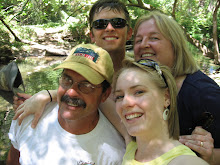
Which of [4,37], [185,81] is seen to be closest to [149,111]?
[185,81]

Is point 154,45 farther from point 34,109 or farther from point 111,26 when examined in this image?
point 34,109

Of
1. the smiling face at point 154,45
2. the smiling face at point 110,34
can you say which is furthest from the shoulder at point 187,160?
the smiling face at point 110,34

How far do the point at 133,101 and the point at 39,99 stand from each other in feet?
3.25

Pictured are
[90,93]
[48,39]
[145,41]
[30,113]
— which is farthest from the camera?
[48,39]

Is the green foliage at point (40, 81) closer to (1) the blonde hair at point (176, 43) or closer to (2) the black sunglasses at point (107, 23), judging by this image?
(2) the black sunglasses at point (107, 23)

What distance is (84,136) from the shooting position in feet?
6.00

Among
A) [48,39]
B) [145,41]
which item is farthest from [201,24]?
[145,41]

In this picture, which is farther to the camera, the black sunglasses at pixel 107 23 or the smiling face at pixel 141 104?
the black sunglasses at pixel 107 23

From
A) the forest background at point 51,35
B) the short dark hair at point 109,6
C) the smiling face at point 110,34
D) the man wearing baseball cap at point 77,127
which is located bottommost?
the forest background at point 51,35

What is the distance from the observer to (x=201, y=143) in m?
1.52

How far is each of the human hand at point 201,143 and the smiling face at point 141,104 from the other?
0.72 ft

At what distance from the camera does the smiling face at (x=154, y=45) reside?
7.04 feet

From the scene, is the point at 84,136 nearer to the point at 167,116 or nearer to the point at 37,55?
the point at 167,116

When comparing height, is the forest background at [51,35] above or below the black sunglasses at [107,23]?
below
